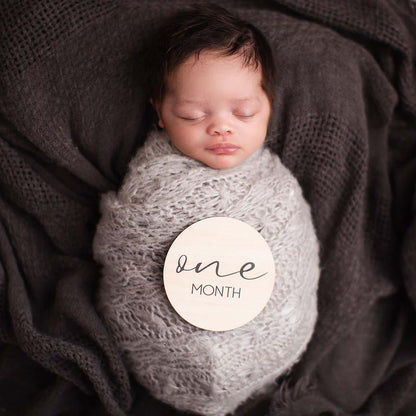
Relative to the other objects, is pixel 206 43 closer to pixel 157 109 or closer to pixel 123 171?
pixel 157 109

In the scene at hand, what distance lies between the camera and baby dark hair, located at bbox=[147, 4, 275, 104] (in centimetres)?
76

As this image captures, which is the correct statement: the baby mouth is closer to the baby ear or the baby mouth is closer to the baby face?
the baby face

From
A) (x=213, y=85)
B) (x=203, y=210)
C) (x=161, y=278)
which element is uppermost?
(x=213, y=85)

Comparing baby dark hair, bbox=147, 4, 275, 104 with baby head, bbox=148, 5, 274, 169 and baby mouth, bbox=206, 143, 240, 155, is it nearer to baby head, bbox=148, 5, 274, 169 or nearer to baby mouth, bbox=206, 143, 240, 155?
Answer: baby head, bbox=148, 5, 274, 169

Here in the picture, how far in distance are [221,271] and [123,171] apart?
1.04 ft

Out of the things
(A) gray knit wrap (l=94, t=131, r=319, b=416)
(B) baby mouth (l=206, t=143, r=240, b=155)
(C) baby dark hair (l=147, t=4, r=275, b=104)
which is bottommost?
(A) gray knit wrap (l=94, t=131, r=319, b=416)

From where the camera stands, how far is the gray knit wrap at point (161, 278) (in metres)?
0.79

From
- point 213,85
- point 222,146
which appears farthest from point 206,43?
point 222,146

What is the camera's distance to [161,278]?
79 centimetres

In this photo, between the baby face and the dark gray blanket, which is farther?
the dark gray blanket

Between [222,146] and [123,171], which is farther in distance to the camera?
[123,171]

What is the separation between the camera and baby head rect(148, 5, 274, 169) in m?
0.76

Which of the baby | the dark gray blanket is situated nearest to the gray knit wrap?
the baby

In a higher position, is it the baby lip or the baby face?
the baby face
